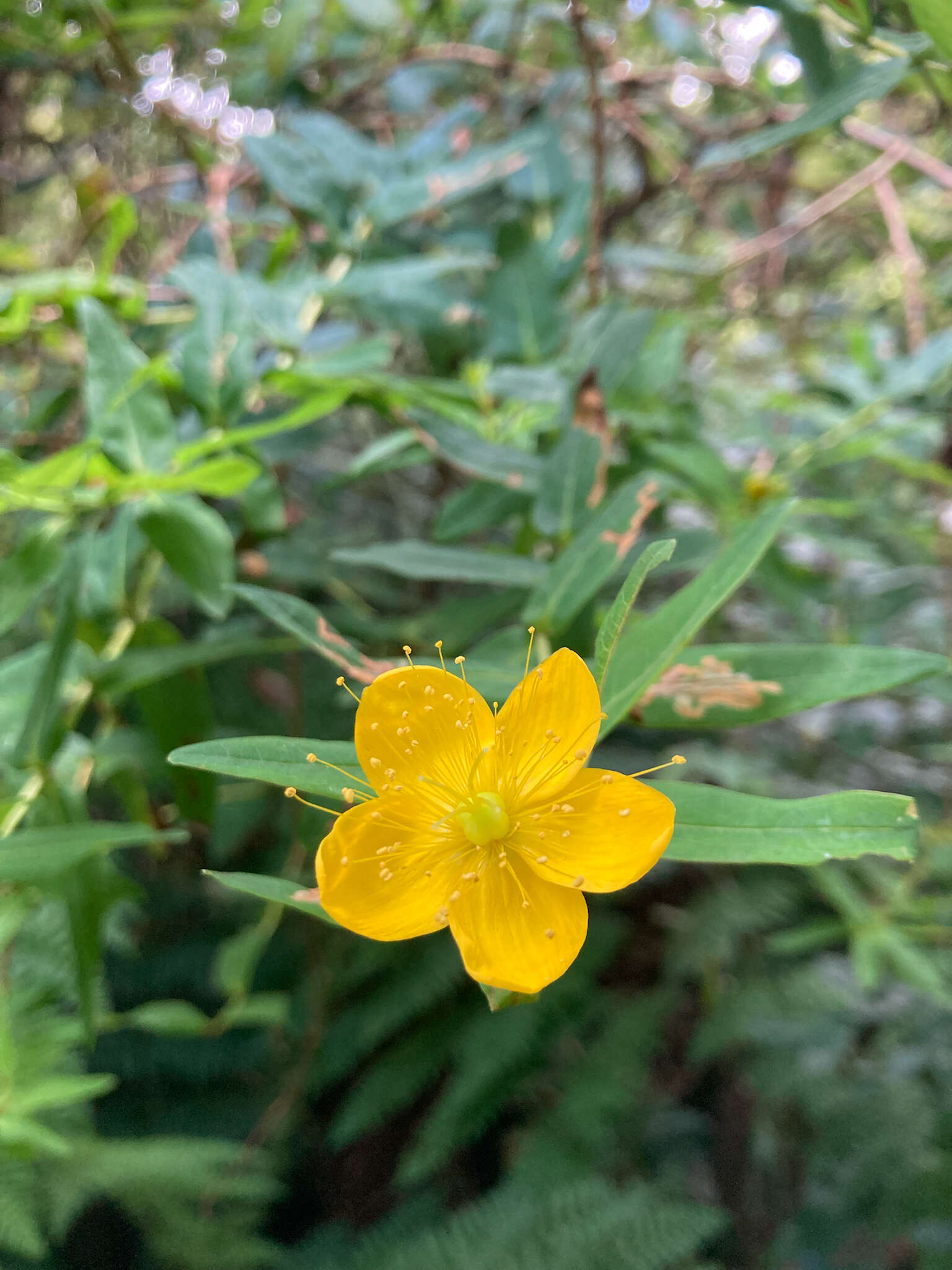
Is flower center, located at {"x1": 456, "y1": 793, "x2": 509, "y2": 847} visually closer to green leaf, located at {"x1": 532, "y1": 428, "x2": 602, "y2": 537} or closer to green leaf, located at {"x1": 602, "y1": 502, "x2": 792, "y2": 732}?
green leaf, located at {"x1": 602, "y1": 502, "x2": 792, "y2": 732}

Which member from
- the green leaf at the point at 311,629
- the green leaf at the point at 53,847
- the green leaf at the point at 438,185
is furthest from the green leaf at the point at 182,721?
the green leaf at the point at 438,185

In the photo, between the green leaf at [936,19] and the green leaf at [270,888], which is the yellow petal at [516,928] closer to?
the green leaf at [270,888]

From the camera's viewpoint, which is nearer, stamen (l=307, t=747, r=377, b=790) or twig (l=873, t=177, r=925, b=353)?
stamen (l=307, t=747, r=377, b=790)

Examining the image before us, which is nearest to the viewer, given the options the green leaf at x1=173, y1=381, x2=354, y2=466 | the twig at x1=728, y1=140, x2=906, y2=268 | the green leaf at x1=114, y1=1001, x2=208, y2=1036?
the green leaf at x1=173, y1=381, x2=354, y2=466

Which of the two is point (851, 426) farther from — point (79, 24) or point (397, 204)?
point (79, 24)

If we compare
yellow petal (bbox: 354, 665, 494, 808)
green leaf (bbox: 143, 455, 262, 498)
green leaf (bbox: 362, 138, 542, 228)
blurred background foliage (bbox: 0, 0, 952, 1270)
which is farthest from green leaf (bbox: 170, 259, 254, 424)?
yellow petal (bbox: 354, 665, 494, 808)

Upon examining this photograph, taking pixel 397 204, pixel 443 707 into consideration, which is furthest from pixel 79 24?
pixel 443 707

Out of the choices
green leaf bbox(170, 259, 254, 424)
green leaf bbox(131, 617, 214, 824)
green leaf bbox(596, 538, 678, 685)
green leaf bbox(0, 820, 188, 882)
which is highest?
green leaf bbox(596, 538, 678, 685)
